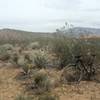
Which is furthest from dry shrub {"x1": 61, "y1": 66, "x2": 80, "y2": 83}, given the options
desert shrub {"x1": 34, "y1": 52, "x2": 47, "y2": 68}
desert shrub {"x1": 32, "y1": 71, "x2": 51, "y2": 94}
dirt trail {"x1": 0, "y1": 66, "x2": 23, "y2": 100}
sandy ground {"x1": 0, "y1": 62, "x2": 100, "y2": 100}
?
desert shrub {"x1": 34, "y1": 52, "x2": 47, "y2": 68}

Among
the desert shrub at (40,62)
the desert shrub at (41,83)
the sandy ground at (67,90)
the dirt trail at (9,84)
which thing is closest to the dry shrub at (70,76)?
the sandy ground at (67,90)

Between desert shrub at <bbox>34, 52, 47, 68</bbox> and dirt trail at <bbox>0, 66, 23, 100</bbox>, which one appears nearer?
dirt trail at <bbox>0, 66, 23, 100</bbox>

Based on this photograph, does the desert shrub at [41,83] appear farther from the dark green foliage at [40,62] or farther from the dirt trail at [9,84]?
the dark green foliage at [40,62]

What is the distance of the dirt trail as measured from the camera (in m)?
12.2

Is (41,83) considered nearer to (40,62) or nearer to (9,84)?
(9,84)

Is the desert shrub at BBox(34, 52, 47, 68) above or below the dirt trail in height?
above

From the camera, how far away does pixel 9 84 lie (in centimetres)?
1426

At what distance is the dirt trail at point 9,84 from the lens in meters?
12.2

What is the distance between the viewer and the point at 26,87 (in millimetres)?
13234

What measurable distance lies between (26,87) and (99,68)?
424 cm

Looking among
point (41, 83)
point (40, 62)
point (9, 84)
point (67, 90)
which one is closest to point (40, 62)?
point (40, 62)

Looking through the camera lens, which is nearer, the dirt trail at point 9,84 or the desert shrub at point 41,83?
the dirt trail at point 9,84

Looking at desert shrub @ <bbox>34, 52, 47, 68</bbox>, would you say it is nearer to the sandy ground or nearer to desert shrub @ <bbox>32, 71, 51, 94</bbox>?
the sandy ground

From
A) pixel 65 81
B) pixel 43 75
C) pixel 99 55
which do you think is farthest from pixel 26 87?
pixel 99 55
